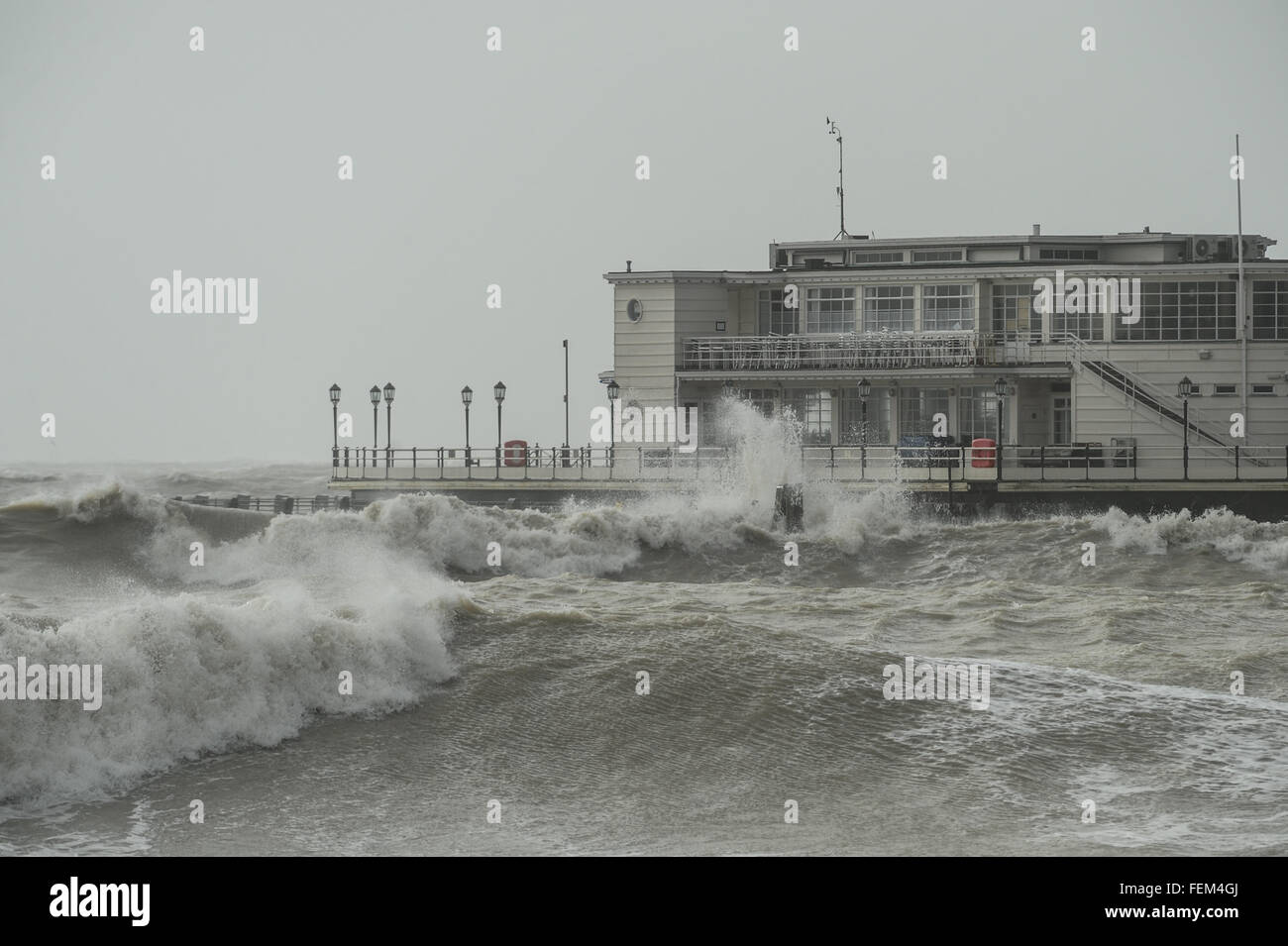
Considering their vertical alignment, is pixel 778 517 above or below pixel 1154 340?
below

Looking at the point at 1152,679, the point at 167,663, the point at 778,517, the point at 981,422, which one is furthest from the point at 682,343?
the point at 167,663

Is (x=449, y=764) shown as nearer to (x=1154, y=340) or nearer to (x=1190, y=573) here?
(x=1190, y=573)

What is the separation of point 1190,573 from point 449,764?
71.7 ft

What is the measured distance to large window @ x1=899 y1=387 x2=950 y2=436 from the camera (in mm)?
47031

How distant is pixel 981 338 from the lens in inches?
1826

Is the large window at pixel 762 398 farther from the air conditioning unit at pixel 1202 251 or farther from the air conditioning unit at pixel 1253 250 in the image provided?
the air conditioning unit at pixel 1253 250

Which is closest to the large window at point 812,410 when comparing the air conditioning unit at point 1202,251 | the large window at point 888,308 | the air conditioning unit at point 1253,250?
the large window at point 888,308

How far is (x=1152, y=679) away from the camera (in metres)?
15.9

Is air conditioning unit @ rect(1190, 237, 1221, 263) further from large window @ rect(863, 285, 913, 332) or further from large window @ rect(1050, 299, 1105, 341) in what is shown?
large window @ rect(863, 285, 913, 332)

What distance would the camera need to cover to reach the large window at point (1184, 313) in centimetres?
4500

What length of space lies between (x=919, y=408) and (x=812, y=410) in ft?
11.5

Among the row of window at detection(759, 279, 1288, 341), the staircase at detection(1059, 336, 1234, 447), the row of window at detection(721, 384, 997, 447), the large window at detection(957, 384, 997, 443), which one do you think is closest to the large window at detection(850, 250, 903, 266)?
the row of window at detection(759, 279, 1288, 341)

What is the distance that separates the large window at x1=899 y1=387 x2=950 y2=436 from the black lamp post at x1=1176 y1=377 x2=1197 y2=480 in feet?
24.2

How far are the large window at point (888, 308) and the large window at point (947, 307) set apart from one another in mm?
533
